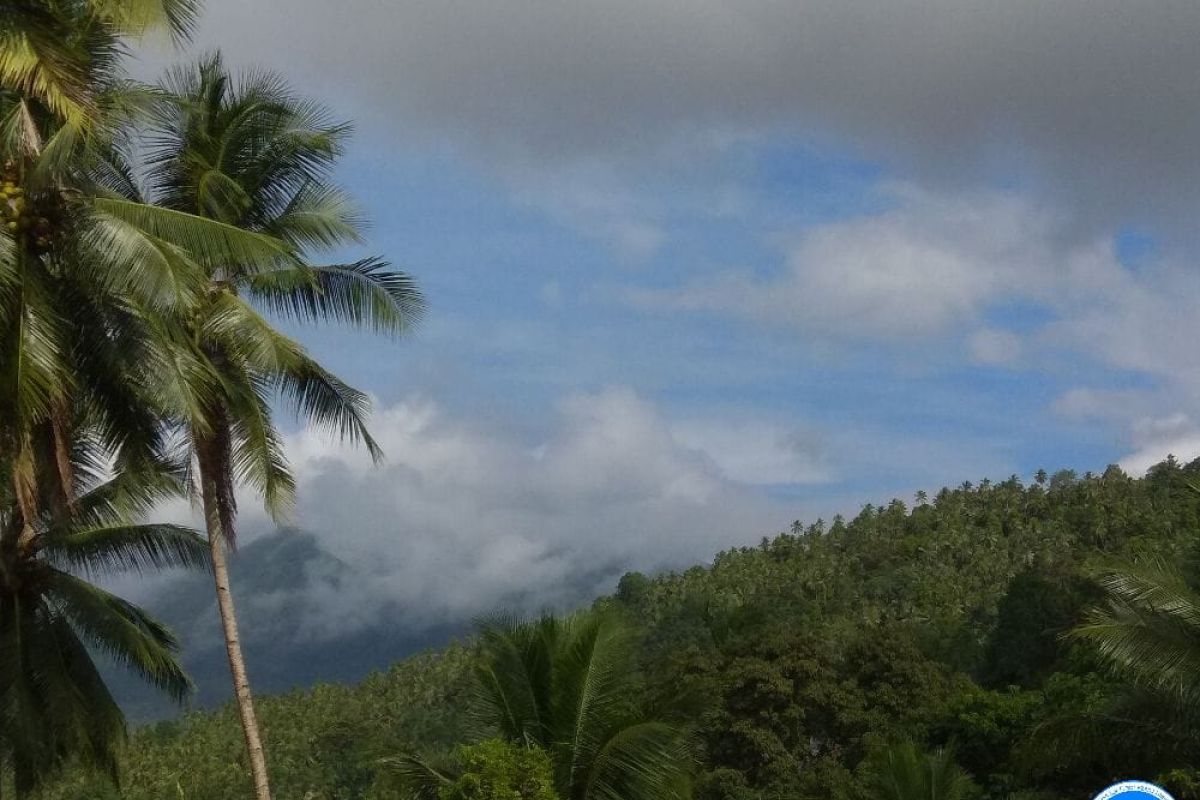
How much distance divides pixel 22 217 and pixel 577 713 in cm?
860

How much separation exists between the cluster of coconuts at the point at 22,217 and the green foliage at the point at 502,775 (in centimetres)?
757

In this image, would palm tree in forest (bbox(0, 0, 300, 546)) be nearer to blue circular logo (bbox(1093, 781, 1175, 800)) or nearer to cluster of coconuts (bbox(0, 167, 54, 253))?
cluster of coconuts (bbox(0, 167, 54, 253))

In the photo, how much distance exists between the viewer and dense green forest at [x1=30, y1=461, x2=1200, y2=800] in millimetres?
18547

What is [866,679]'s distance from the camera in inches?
1671

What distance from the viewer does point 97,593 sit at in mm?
18859

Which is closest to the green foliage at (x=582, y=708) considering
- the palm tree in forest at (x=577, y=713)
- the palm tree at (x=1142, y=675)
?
the palm tree in forest at (x=577, y=713)

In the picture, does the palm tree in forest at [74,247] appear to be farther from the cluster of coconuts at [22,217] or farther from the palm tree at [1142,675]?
the palm tree at [1142,675]

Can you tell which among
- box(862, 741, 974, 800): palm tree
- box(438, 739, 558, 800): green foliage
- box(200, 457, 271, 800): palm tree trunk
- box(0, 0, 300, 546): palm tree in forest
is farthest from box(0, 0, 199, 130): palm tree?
box(862, 741, 974, 800): palm tree

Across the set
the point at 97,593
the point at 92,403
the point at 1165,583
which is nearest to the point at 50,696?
the point at 97,593

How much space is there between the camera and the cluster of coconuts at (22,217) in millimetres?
11805

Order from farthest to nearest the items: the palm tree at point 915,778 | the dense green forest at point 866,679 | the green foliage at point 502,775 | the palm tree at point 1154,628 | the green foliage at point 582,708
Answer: the palm tree at point 915,778
the dense green forest at point 866,679
the green foliage at point 582,708
the green foliage at point 502,775
the palm tree at point 1154,628

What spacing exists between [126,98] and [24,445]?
3.29m

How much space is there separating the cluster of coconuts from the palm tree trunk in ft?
11.3

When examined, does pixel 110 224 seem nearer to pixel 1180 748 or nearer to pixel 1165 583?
pixel 1165 583
